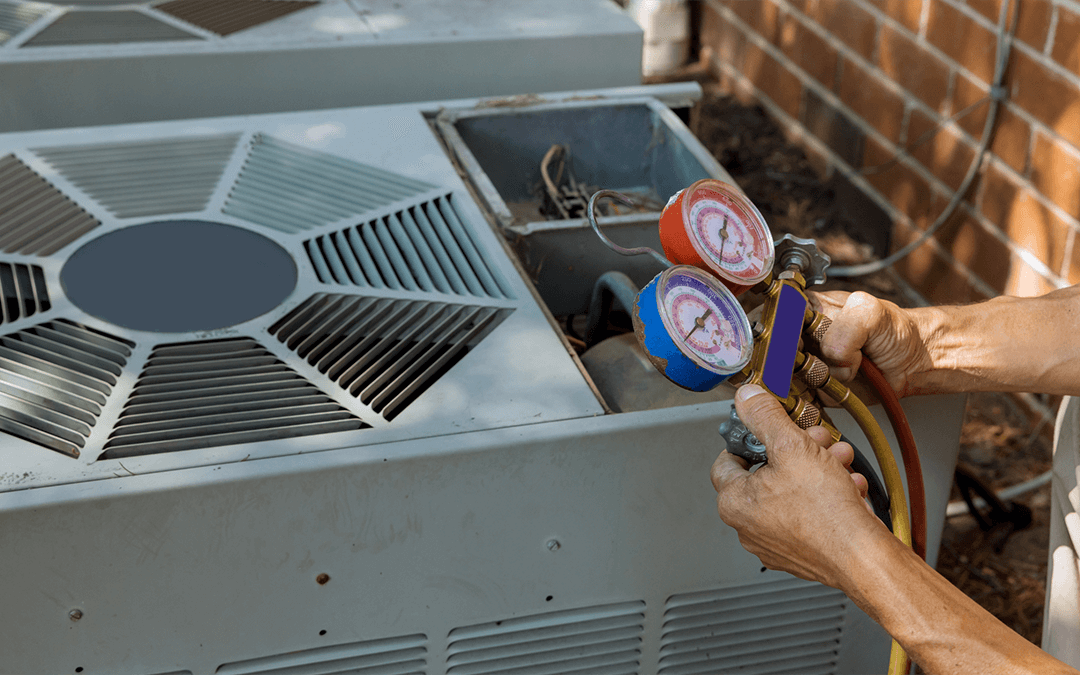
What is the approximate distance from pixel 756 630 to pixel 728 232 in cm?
55

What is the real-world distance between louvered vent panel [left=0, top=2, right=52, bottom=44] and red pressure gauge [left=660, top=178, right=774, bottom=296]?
5.01ft

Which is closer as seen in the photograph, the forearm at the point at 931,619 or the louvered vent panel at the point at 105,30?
the forearm at the point at 931,619

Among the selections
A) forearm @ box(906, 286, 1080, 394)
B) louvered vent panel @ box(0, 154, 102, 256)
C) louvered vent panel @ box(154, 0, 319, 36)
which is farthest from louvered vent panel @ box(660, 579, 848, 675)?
louvered vent panel @ box(154, 0, 319, 36)

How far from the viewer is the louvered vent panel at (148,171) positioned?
4.61 feet

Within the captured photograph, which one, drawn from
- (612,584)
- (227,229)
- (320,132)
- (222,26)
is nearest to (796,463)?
(612,584)

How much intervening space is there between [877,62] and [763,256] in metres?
2.10

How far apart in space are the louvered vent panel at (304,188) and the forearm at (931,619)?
86cm

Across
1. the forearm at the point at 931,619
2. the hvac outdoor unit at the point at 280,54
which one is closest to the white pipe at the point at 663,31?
the hvac outdoor unit at the point at 280,54

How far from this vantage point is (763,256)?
992 millimetres

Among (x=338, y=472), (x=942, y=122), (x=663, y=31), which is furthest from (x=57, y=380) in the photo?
(x=663, y=31)

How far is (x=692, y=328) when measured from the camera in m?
0.90

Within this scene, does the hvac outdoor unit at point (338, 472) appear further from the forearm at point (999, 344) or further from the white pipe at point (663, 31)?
the white pipe at point (663, 31)

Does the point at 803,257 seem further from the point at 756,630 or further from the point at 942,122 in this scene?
the point at 942,122

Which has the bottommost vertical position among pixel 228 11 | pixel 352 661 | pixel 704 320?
pixel 352 661
